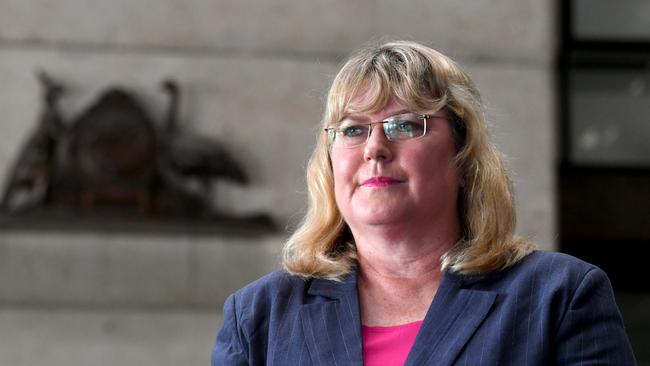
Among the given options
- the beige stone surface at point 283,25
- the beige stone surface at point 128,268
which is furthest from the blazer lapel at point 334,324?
the beige stone surface at point 283,25

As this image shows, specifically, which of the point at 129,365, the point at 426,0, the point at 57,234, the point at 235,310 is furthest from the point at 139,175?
the point at 235,310

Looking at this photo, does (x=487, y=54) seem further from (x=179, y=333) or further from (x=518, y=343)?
(x=518, y=343)

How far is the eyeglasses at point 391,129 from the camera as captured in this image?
109 inches

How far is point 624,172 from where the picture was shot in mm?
8656

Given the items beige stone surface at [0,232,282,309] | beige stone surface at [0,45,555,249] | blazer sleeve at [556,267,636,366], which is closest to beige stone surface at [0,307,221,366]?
beige stone surface at [0,232,282,309]

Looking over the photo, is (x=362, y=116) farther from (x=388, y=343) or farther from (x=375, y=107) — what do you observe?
(x=388, y=343)

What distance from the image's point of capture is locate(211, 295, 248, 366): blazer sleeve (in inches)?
109

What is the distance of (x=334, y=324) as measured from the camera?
274cm

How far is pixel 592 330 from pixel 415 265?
477 millimetres

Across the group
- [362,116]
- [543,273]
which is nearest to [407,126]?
[362,116]

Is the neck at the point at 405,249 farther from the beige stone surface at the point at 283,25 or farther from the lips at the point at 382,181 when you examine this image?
the beige stone surface at the point at 283,25

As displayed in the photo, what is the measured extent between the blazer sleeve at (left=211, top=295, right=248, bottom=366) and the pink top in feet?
0.98

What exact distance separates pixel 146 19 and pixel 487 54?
2.48 m

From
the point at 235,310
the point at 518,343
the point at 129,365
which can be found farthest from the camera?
the point at 129,365
